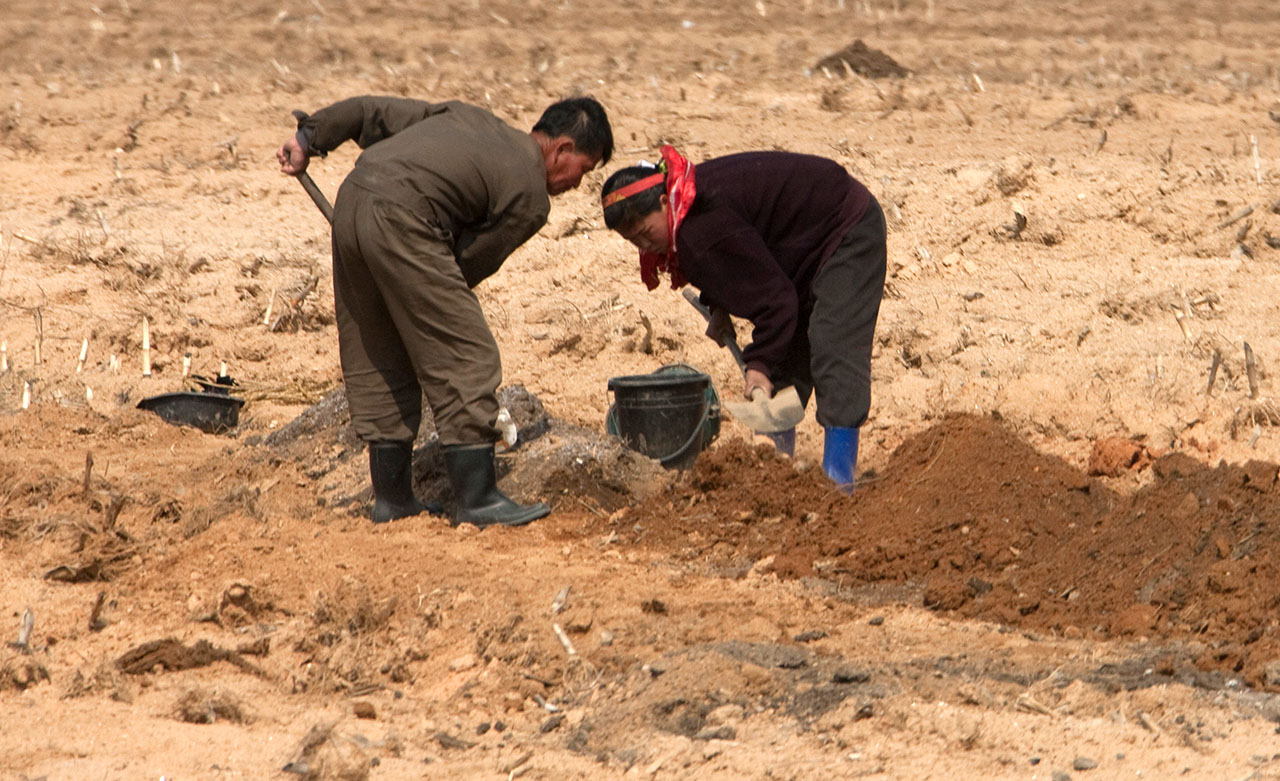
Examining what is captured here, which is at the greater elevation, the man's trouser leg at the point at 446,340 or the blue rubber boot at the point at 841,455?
the man's trouser leg at the point at 446,340

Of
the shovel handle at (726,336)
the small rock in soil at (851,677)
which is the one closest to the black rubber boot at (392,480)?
the shovel handle at (726,336)

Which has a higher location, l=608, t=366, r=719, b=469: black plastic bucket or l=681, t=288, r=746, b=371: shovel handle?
l=681, t=288, r=746, b=371: shovel handle

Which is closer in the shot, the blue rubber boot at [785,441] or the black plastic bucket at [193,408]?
the blue rubber boot at [785,441]

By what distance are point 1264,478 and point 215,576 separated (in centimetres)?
322

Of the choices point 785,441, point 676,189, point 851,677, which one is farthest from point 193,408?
point 851,677

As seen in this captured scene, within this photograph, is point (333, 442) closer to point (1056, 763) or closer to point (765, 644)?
point (765, 644)

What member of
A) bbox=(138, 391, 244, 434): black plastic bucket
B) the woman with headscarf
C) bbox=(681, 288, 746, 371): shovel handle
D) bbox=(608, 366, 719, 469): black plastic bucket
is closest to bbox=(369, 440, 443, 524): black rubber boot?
bbox=(608, 366, 719, 469): black plastic bucket

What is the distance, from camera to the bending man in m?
4.64

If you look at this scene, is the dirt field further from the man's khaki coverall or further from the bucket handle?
the man's khaki coverall

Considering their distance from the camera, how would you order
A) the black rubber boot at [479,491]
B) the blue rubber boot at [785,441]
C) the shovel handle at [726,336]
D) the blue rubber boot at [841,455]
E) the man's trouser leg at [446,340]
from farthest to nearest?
the blue rubber boot at [785,441] < the shovel handle at [726,336] < the blue rubber boot at [841,455] < the black rubber boot at [479,491] < the man's trouser leg at [446,340]

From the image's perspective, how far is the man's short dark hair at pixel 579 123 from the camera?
473 centimetres

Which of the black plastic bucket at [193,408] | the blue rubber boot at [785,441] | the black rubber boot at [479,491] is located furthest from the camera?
the black plastic bucket at [193,408]

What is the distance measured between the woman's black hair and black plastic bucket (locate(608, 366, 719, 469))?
102 cm

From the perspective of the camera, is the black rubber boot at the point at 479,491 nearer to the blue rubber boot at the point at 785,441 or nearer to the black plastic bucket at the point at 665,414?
the black plastic bucket at the point at 665,414
